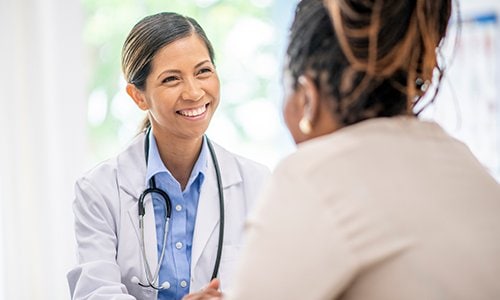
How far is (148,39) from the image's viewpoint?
1752 millimetres

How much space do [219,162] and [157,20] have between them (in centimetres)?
39

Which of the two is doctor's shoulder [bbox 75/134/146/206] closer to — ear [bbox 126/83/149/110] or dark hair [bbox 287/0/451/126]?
ear [bbox 126/83/149/110]

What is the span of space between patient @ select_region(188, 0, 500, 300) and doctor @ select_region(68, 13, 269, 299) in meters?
0.74

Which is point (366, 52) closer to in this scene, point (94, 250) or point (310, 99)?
point (310, 99)

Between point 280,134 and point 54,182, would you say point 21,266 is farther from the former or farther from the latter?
point 280,134

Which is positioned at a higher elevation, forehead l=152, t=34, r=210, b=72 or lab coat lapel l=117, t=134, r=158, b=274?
forehead l=152, t=34, r=210, b=72

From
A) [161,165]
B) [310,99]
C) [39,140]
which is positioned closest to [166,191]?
[161,165]

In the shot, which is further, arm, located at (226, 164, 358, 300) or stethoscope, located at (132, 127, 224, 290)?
stethoscope, located at (132, 127, 224, 290)

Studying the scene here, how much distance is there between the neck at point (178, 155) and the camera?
183 centimetres

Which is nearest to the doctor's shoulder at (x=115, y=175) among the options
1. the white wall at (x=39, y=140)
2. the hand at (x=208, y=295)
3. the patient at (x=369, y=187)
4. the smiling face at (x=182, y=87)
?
the smiling face at (x=182, y=87)

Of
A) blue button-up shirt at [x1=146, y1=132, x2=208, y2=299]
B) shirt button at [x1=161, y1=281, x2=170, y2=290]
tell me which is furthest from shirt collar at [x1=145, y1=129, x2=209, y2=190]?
shirt button at [x1=161, y1=281, x2=170, y2=290]

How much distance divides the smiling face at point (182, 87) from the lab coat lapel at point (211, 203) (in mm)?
112

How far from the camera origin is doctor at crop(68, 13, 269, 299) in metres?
1.67

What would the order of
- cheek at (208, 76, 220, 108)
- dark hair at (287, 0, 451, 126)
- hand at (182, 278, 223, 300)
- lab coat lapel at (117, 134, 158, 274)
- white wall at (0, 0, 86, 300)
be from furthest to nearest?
white wall at (0, 0, 86, 300) < cheek at (208, 76, 220, 108) < lab coat lapel at (117, 134, 158, 274) < hand at (182, 278, 223, 300) < dark hair at (287, 0, 451, 126)
